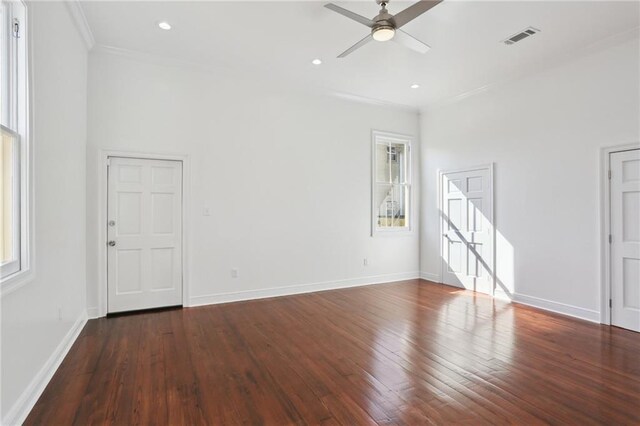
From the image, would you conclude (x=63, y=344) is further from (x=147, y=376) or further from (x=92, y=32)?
(x=92, y=32)

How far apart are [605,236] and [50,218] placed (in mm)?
5680

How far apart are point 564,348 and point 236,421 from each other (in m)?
3.07

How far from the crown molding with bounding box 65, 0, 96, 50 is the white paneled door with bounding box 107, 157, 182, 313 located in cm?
133

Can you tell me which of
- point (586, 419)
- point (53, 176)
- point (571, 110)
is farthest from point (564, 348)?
point (53, 176)

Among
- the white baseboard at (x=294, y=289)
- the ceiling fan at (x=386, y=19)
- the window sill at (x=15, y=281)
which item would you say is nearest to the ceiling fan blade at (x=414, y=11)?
the ceiling fan at (x=386, y=19)

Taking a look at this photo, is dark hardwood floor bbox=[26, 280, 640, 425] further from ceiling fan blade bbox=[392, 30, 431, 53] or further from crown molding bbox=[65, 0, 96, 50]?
crown molding bbox=[65, 0, 96, 50]

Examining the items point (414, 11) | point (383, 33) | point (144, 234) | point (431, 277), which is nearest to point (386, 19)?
point (383, 33)

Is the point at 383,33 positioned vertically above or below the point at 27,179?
above

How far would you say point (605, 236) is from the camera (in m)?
3.81

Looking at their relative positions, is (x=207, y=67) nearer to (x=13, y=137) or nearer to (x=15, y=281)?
(x=13, y=137)

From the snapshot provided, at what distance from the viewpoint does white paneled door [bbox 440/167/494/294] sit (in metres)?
5.13

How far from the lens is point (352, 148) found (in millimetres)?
5723

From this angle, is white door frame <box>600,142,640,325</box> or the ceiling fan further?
white door frame <box>600,142,640,325</box>

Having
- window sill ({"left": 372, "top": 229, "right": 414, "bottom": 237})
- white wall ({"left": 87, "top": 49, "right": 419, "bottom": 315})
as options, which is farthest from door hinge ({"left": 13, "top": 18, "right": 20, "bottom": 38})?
window sill ({"left": 372, "top": 229, "right": 414, "bottom": 237})
